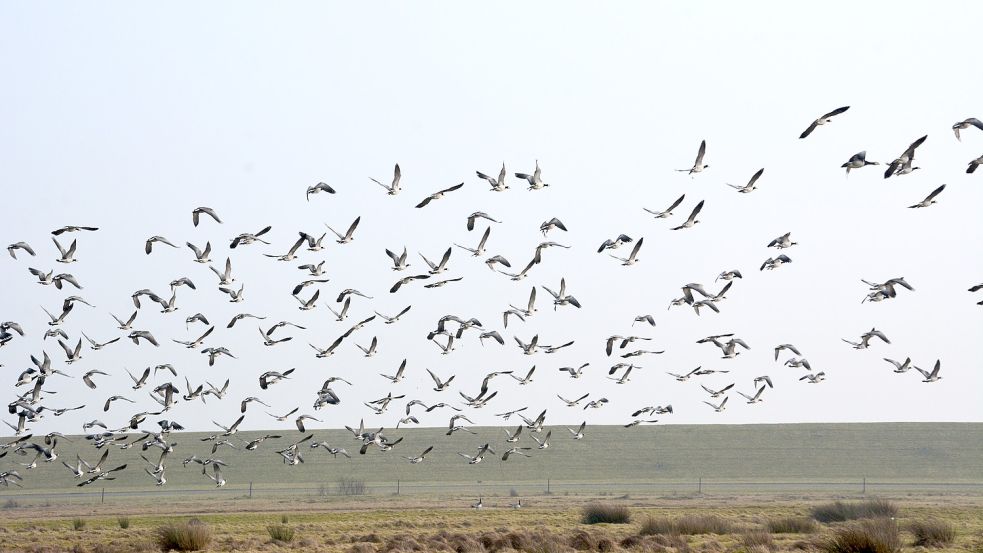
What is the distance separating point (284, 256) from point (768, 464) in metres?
77.5

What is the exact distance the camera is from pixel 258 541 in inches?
1442

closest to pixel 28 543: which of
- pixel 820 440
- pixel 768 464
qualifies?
pixel 768 464

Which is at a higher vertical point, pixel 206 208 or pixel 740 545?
pixel 206 208

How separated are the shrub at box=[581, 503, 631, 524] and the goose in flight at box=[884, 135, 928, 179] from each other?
2024cm

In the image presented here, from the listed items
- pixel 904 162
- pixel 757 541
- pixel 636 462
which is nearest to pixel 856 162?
pixel 904 162

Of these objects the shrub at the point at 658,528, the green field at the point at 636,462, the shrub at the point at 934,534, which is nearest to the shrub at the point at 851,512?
the shrub at the point at 658,528

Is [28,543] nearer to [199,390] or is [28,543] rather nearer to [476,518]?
[199,390]

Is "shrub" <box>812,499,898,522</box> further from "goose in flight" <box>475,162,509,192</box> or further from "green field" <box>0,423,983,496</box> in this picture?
"green field" <box>0,423,983,496</box>

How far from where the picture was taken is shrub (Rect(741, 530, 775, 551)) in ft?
107

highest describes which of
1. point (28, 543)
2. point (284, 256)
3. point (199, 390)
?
point (284, 256)

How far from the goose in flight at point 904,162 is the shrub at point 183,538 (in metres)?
20.4

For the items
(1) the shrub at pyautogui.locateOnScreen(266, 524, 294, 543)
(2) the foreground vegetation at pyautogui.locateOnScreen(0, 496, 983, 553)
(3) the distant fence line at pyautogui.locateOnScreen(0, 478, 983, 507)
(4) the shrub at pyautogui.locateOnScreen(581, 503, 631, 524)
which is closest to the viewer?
(2) the foreground vegetation at pyautogui.locateOnScreen(0, 496, 983, 553)

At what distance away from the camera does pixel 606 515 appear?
A: 46.1m

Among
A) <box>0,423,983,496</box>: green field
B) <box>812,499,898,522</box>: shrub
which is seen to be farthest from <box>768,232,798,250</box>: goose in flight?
<box>0,423,983,496</box>: green field
